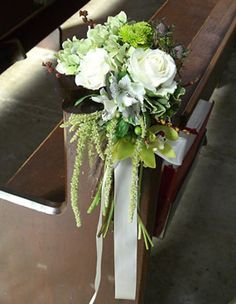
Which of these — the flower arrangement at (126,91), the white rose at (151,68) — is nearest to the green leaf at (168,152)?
the flower arrangement at (126,91)

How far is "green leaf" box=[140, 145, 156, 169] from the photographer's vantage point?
3.63 feet

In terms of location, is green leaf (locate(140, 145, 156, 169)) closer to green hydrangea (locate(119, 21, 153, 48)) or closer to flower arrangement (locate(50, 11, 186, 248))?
flower arrangement (locate(50, 11, 186, 248))

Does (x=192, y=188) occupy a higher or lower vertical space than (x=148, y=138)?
lower

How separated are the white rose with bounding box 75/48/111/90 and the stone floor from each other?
0.13 metres

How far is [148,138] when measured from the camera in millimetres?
1098

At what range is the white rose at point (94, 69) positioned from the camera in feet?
3.40

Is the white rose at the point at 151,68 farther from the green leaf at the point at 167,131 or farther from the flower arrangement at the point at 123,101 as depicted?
the green leaf at the point at 167,131

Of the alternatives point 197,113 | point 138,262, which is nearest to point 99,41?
point 138,262

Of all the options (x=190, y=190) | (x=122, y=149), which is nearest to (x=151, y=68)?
(x=122, y=149)

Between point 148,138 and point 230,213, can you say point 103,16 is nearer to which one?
point 230,213

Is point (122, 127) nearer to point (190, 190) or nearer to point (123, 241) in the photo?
point (123, 241)

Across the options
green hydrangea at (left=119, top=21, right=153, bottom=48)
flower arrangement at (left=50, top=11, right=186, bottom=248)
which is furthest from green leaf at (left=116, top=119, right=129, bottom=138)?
green hydrangea at (left=119, top=21, right=153, bottom=48)

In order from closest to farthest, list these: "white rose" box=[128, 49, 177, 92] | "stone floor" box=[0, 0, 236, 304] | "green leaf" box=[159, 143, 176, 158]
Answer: "white rose" box=[128, 49, 177, 92] < "green leaf" box=[159, 143, 176, 158] < "stone floor" box=[0, 0, 236, 304]

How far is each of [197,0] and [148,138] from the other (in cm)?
150
